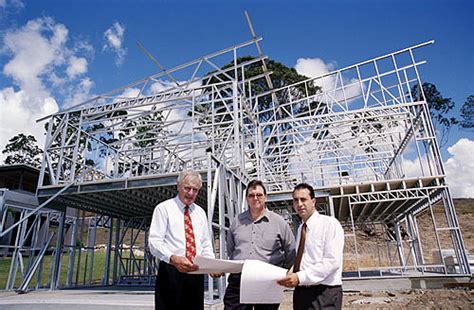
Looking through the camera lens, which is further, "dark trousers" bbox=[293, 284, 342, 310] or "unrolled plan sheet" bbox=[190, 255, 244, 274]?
"unrolled plan sheet" bbox=[190, 255, 244, 274]

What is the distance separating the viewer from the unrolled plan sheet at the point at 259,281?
225 cm

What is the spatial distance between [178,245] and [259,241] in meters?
0.72

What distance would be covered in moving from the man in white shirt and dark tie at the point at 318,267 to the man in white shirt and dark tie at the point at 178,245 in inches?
35.3

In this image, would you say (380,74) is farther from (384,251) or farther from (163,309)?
(384,251)

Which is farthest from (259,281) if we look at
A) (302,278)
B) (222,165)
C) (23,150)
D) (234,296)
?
(23,150)

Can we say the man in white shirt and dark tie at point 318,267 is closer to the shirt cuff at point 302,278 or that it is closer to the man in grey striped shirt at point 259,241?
the shirt cuff at point 302,278

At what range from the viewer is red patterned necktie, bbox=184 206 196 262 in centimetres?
285

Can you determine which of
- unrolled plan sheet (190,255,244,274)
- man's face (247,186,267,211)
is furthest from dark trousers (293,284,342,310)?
man's face (247,186,267,211)

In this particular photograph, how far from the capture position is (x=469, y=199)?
46.1 m

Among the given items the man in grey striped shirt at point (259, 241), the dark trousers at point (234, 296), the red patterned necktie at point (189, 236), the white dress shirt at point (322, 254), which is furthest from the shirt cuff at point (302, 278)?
the red patterned necktie at point (189, 236)

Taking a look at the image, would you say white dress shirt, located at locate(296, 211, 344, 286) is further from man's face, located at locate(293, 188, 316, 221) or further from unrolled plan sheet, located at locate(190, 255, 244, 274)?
unrolled plan sheet, located at locate(190, 255, 244, 274)

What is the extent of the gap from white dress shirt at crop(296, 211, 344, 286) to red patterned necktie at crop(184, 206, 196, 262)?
99 centimetres

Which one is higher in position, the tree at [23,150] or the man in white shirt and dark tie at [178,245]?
the tree at [23,150]

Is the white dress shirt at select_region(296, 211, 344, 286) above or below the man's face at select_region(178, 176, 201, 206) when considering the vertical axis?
below
